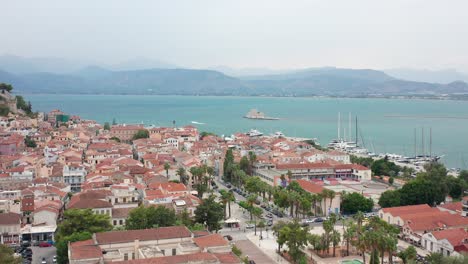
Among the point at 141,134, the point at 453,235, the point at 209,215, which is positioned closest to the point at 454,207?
the point at 453,235

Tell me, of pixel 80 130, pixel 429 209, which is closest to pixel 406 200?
pixel 429 209

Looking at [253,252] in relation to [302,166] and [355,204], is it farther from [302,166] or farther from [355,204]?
[302,166]

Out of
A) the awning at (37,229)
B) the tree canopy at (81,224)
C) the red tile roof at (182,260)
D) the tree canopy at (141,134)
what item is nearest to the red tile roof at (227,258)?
the red tile roof at (182,260)

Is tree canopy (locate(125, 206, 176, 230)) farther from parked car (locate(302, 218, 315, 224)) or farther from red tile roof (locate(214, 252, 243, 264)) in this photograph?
parked car (locate(302, 218, 315, 224))

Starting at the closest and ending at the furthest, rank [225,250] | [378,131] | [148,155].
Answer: [225,250] → [148,155] → [378,131]

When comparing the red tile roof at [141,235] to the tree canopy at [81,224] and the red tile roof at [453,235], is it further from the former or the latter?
the red tile roof at [453,235]

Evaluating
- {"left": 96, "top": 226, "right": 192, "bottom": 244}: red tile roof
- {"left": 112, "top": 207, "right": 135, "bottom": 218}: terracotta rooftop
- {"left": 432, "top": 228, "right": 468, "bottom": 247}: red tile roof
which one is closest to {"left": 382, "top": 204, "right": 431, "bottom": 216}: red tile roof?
{"left": 432, "top": 228, "right": 468, "bottom": 247}: red tile roof

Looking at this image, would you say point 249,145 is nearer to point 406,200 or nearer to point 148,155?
point 148,155

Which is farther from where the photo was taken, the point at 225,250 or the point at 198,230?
the point at 198,230
